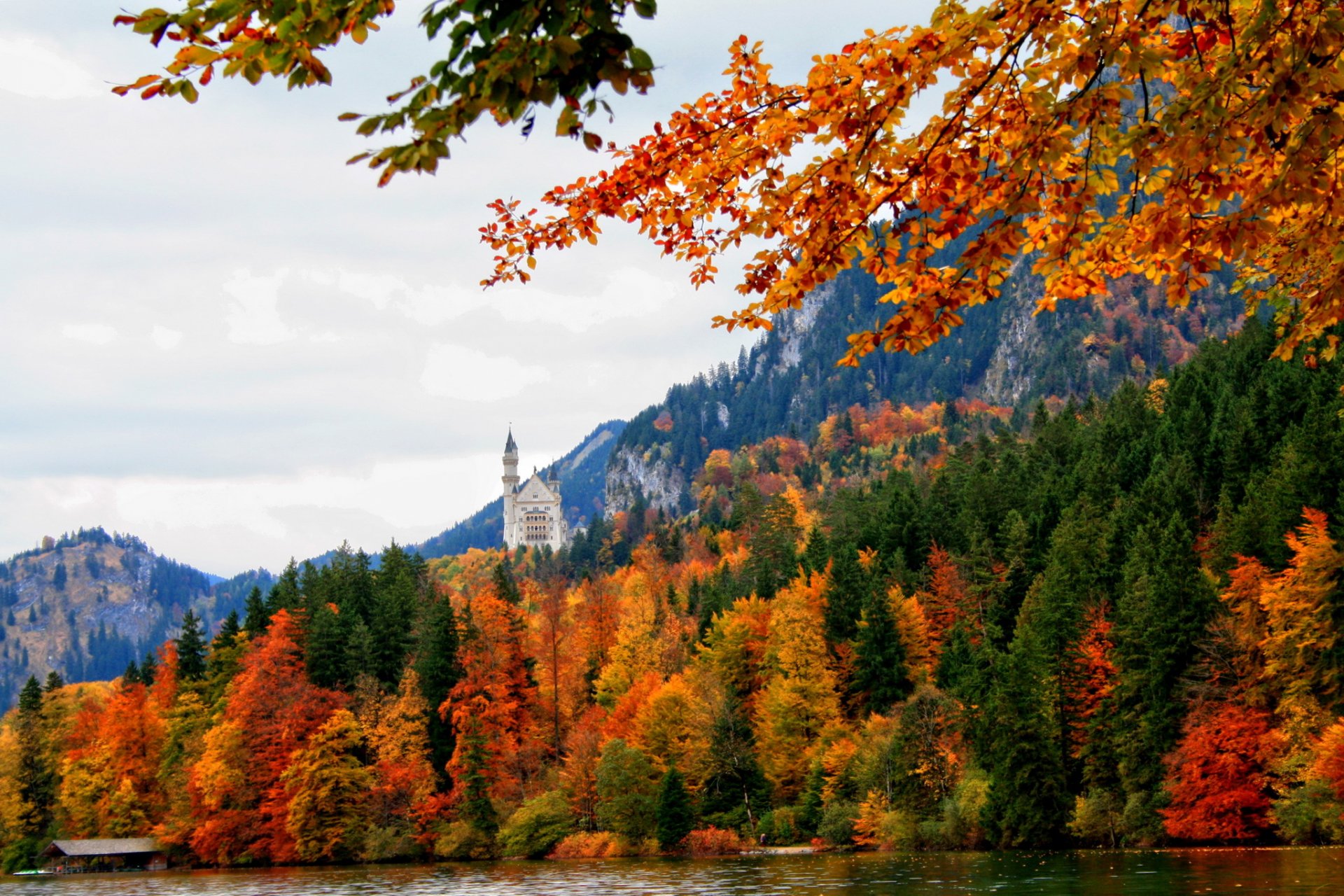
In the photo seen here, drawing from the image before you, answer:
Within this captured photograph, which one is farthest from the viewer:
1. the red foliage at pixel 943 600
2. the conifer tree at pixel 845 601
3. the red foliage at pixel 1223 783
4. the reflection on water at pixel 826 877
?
the red foliage at pixel 943 600

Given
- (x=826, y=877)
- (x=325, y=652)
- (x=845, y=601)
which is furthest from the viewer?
(x=325, y=652)

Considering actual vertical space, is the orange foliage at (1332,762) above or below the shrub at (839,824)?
above

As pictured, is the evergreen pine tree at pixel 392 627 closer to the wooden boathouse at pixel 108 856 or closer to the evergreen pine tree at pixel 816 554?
the wooden boathouse at pixel 108 856

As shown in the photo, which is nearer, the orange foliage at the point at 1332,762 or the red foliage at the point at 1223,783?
the orange foliage at the point at 1332,762

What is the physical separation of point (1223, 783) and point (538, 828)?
104 feet

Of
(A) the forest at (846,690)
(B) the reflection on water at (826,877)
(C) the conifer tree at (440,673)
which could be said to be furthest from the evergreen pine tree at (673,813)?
(C) the conifer tree at (440,673)

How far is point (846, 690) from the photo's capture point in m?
63.0

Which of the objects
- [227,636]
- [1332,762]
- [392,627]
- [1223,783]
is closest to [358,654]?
[392,627]

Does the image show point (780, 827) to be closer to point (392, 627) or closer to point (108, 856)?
point (392, 627)

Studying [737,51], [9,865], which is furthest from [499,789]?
[737,51]

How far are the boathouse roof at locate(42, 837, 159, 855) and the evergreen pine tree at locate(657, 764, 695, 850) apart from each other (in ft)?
114

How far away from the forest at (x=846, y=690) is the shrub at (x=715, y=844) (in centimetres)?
18

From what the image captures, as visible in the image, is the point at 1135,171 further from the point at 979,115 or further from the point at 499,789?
the point at 499,789

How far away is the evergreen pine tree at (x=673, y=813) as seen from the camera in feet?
183
